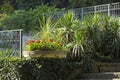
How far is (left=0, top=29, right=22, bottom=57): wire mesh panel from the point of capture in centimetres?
1245

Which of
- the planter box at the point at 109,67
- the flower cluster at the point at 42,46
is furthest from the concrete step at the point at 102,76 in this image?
the flower cluster at the point at 42,46

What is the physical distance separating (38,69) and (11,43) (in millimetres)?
2300

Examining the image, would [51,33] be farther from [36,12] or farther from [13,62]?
[36,12]

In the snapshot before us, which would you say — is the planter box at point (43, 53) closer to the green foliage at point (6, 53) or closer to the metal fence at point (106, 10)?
the green foliage at point (6, 53)

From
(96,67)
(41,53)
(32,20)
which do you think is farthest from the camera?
(32,20)

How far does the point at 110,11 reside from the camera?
15.7 meters

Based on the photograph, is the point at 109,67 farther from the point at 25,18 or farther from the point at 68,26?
the point at 25,18

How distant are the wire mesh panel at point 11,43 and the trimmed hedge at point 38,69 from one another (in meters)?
0.66

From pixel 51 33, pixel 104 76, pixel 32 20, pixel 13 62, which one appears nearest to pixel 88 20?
pixel 51 33

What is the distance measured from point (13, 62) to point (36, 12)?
11179 mm

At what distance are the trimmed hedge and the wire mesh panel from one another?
662 mm

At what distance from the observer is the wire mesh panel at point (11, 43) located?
40.9 feet

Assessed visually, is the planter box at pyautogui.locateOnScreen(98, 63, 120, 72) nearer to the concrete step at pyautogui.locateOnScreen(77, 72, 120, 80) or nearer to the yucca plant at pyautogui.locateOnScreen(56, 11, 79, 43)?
the concrete step at pyautogui.locateOnScreen(77, 72, 120, 80)

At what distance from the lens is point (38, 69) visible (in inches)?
442
